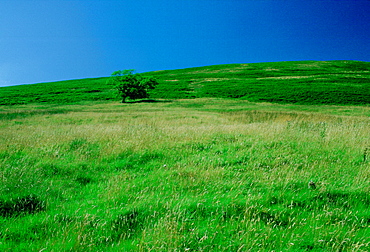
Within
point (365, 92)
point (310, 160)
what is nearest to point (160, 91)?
point (365, 92)

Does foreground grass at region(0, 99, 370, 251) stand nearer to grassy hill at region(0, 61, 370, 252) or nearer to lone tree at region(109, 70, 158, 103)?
grassy hill at region(0, 61, 370, 252)

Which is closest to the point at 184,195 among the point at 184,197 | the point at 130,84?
the point at 184,197

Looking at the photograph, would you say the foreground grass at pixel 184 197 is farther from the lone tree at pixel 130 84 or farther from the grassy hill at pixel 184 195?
the lone tree at pixel 130 84

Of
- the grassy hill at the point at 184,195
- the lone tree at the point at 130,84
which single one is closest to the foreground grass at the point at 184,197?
the grassy hill at the point at 184,195

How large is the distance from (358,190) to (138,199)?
4.83 m

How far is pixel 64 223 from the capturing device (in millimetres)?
3971

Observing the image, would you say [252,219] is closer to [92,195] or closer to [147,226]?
[147,226]

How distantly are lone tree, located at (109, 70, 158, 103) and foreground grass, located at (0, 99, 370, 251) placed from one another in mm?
46112

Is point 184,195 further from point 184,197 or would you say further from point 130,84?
point 130,84

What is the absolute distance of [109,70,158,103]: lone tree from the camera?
53.2 metres

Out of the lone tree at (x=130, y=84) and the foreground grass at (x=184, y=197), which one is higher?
the lone tree at (x=130, y=84)

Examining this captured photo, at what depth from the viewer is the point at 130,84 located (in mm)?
54125

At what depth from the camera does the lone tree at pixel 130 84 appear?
175 feet

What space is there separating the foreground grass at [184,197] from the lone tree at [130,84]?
46.1m
